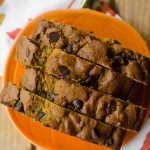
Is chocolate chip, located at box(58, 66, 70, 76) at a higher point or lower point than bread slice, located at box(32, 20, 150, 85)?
lower

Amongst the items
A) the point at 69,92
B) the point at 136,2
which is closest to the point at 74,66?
the point at 69,92

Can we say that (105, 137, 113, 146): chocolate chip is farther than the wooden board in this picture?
No

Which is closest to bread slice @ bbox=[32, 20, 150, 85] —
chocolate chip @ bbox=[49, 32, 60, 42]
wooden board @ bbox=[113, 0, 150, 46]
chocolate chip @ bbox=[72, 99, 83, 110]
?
chocolate chip @ bbox=[49, 32, 60, 42]

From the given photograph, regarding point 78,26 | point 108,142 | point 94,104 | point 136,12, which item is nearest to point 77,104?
point 94,104

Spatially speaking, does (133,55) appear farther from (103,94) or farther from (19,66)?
(19,66)

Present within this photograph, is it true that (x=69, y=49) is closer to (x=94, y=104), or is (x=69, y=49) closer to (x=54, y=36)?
(x=54, y=36)

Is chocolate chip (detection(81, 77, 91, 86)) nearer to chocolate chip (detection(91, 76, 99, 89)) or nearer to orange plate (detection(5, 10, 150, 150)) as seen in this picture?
chocolate chip (detection(91, 76, 99, 89))

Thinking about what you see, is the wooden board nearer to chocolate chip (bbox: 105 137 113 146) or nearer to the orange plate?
the orange plate

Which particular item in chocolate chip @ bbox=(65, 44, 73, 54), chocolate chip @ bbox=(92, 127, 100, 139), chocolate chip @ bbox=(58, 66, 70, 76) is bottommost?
chocolate chip @ bbox=(92, 127, 100, 139)
